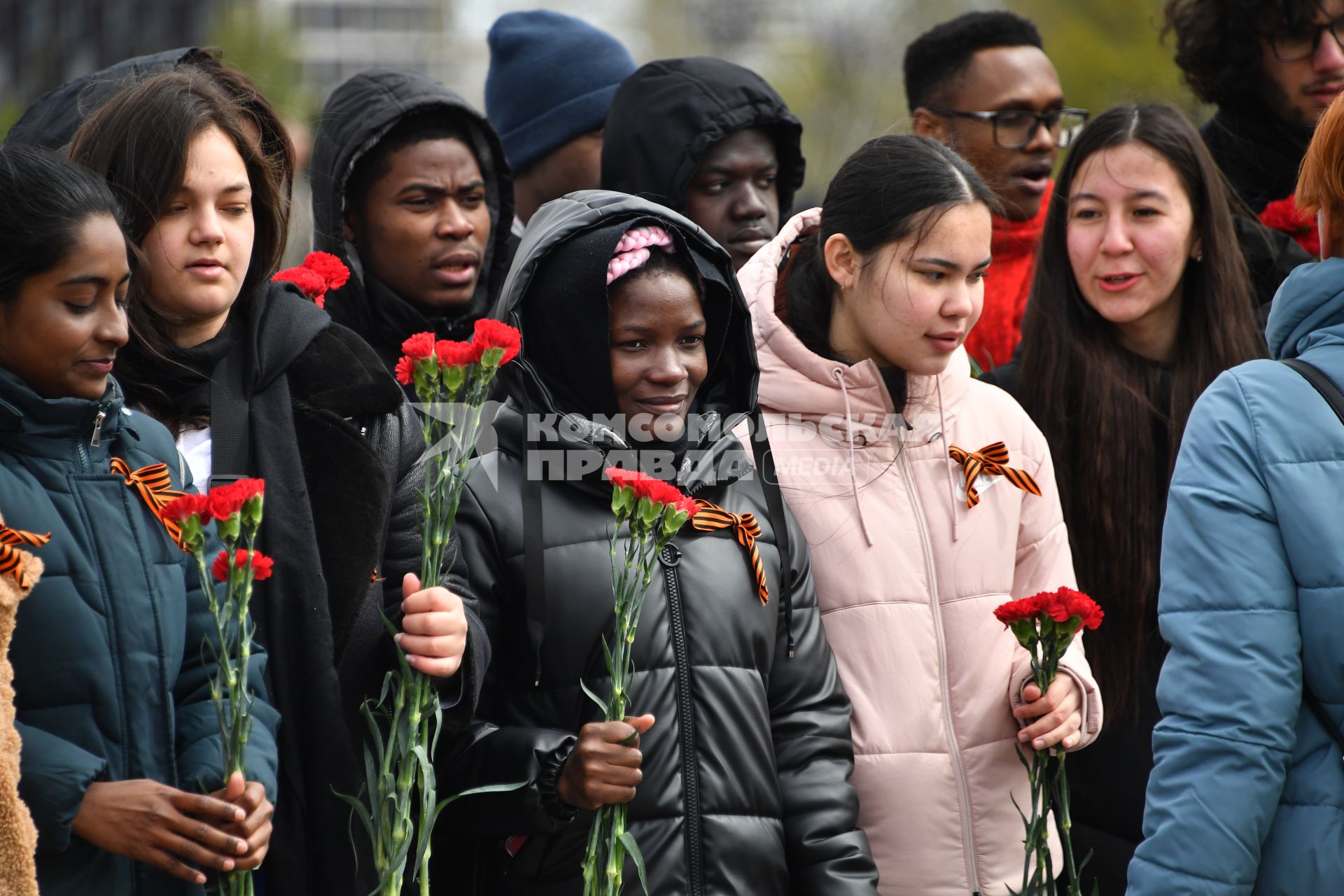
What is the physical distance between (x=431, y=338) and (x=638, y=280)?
35.3 inches

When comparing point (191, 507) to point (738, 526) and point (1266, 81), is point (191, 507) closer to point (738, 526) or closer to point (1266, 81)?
point (738, 526)

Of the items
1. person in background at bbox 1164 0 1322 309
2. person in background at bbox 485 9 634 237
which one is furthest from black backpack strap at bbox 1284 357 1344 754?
person in background at bbox 485 9 634 237

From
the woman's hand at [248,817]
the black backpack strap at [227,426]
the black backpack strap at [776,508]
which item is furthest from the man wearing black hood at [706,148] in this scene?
the woman's hand at [248,817]

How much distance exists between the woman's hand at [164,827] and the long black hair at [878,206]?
1826mm

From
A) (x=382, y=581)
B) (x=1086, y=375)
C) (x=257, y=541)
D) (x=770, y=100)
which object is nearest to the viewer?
(x=257, y=541)

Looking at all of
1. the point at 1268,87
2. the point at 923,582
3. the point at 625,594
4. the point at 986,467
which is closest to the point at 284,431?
the point at 625,594

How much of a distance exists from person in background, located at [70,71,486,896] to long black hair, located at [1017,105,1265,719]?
1.65 metres

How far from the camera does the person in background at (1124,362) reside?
3637mm

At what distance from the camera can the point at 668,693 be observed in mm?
2945

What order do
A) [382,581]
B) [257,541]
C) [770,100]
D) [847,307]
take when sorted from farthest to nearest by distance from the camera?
[770,100] → [847,307] → [382,581] → [257,541]

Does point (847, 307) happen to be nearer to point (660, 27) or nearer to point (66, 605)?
point (66, 605)

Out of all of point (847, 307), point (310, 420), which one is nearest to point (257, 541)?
point (310, 420)

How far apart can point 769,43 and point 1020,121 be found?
36859mm

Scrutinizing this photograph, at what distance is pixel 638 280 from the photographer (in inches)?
129
